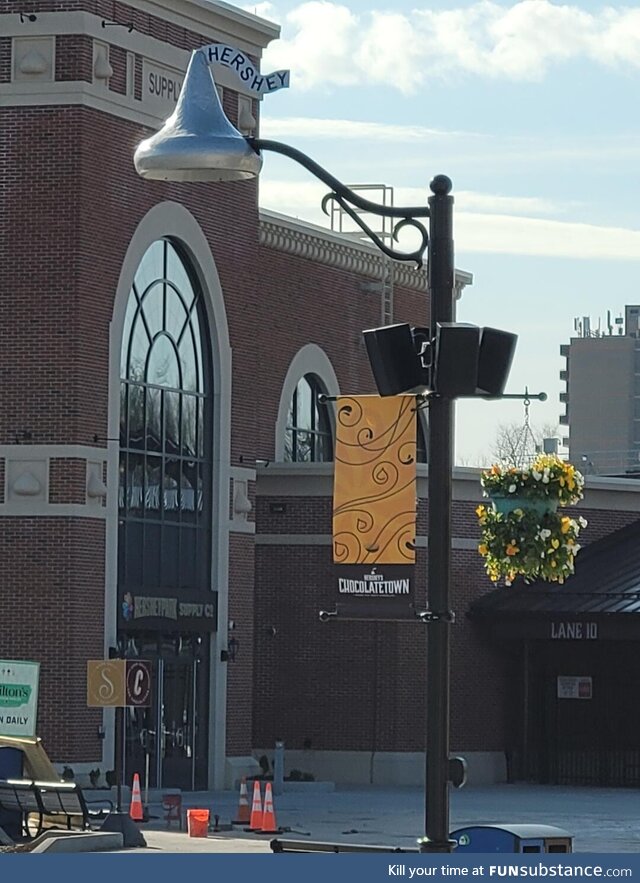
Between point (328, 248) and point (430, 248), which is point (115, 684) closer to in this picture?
point (430, 248)

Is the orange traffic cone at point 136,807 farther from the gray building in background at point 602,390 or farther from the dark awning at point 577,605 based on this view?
the gray building in background at point 602,390

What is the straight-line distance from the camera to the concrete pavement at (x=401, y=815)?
27.1 meters

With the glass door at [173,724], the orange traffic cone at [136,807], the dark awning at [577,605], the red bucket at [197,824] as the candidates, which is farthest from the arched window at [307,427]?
the red bucket at [197,824]

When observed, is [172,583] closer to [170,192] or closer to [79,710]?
[79,710]

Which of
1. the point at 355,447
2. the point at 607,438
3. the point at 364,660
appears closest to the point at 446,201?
the point at 355,447

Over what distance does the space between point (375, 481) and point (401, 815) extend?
756 inches

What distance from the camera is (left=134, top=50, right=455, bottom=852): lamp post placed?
504 inches

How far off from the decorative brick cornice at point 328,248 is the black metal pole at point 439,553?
106ft

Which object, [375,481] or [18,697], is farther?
[18,697]

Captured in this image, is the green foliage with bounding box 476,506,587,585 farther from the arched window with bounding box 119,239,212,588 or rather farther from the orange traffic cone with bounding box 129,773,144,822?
the arched window with bounding box 119,239,212,588

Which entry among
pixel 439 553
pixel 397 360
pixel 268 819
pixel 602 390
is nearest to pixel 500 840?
pixel 439 553

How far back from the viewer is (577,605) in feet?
136

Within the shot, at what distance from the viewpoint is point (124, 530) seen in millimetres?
36875

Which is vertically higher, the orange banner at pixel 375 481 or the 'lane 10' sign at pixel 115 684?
the orange banner at pixel 375 481
